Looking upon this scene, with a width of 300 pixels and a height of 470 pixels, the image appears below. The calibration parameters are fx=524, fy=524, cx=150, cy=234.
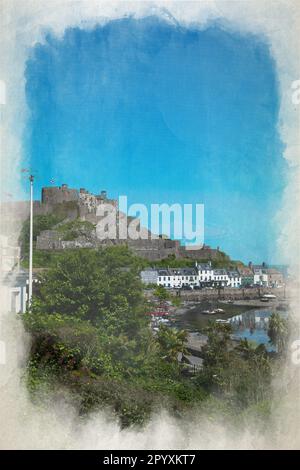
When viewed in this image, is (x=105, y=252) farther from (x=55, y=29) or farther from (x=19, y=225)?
(x=55, y=29)

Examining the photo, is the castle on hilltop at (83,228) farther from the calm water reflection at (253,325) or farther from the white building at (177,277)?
the calm water reflection at (253,325)

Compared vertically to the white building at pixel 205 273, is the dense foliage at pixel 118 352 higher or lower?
lower

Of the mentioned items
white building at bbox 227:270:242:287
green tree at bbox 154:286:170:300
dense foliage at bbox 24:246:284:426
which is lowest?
dense foliage at bbox 24:246:284:426

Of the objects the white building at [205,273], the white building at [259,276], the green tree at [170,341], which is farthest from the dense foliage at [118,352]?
the white building at [259,276]

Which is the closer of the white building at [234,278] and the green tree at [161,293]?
the green tree at [161,293]

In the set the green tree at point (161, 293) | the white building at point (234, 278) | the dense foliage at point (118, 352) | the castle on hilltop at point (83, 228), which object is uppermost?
the castle on hilltop at point (83, 228)

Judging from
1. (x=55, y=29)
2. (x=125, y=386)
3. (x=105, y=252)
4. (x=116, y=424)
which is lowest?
(x=116, y=424)

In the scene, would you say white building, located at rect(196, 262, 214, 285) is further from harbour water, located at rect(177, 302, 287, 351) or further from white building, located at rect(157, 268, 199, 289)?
harbour water, located at rect(177, 302, 287, 351)

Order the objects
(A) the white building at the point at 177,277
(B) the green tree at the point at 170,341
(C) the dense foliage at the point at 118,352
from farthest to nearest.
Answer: (A) the white building at the point at 177,277 → (B) the green tree at the point at 170,341 → (C) the dense foliage at the point at 118,352

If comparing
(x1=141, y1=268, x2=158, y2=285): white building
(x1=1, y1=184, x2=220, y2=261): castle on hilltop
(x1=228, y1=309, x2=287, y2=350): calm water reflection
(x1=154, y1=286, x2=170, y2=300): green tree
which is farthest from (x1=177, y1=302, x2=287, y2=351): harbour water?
(x1=1, y1=184, x2=220, y2=261): castle on hilltop

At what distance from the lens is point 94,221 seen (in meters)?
5.10

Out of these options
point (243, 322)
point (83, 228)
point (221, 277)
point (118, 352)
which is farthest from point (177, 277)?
point (83, 228)

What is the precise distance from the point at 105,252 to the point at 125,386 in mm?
1266
